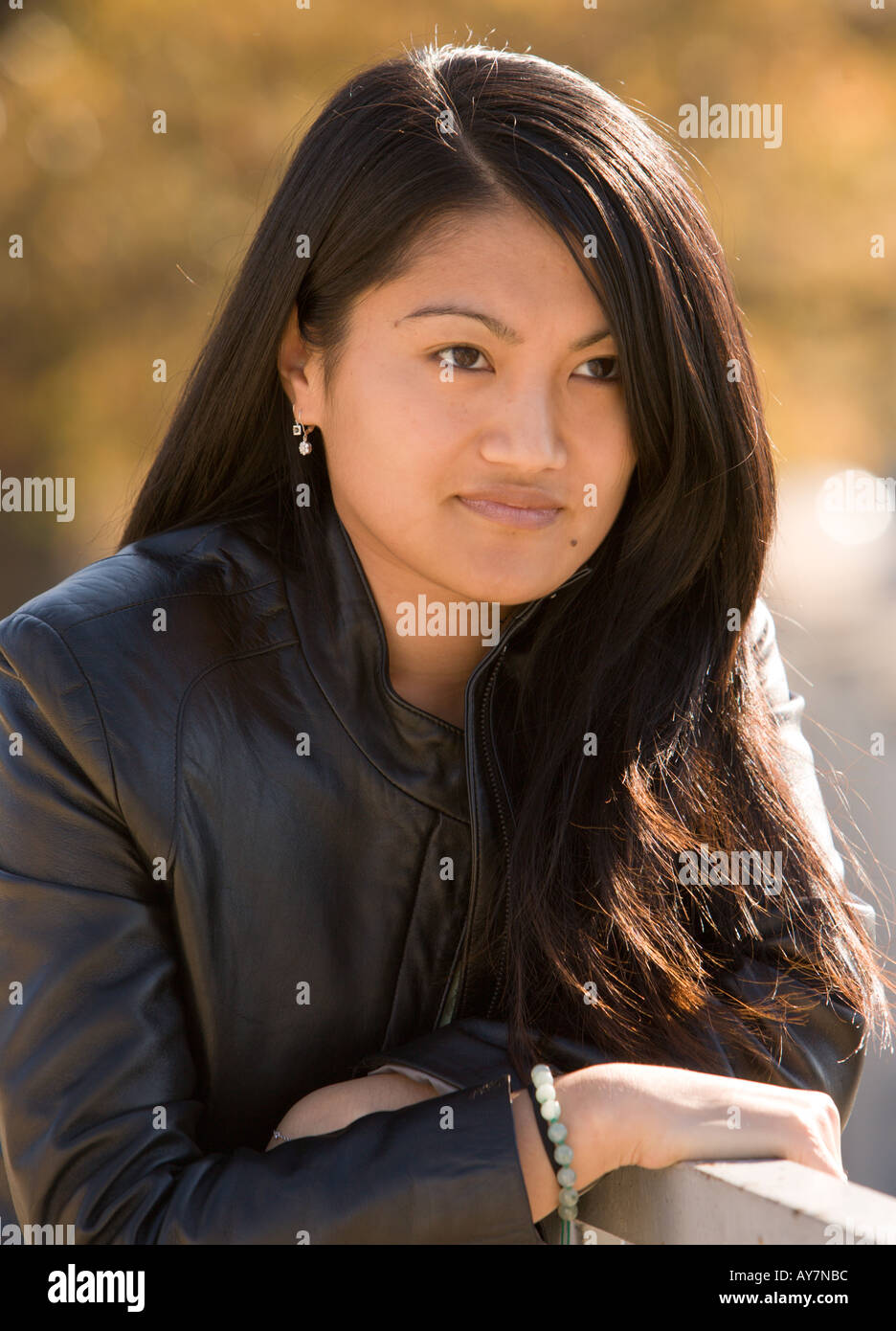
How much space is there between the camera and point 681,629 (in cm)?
239

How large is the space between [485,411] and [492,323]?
120mm

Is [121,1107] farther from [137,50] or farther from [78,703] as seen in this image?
[137,50]

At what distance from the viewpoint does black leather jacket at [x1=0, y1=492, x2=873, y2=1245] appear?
1.69 m

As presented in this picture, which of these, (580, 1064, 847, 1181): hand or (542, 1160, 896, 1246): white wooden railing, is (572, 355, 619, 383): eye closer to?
(580, 1064, 847, 1181): hand

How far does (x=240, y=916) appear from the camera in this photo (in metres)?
2.03

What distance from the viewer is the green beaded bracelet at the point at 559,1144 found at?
162cm

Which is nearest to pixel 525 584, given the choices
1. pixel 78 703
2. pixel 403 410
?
pixel 403 410

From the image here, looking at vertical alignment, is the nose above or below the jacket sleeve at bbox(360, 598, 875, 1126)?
above

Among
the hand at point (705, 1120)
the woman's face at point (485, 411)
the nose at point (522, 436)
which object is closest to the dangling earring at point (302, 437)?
the woman's face at point (485, 411)

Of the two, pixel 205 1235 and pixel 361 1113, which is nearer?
pixel 205 1235

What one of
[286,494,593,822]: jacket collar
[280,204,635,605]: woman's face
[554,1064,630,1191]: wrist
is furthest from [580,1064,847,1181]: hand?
Result: [280,204,635,605]: woman's face

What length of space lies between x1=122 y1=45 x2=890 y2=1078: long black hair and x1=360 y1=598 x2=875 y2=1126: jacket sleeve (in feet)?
0.08

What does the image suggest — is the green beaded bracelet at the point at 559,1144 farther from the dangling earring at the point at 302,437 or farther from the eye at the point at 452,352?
the dangling earring at the point at 302,437
